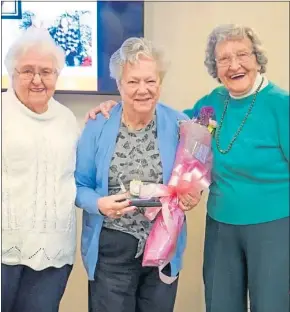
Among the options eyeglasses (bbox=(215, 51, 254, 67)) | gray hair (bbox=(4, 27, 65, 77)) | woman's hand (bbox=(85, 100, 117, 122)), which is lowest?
woman's hand (bbox=(85, 100, 117, 122))

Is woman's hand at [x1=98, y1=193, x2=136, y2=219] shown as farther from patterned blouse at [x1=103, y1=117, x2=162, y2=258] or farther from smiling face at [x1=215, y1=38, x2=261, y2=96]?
smiling face at [x1=215, y1=38, x2=261, y2=96]

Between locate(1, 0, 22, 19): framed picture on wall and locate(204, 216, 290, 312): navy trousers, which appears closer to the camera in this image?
locate(204, 216, 290, 312): navy trousers

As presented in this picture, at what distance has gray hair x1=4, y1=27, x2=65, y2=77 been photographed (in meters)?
1.30

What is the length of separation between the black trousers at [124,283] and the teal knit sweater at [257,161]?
0.24 meters

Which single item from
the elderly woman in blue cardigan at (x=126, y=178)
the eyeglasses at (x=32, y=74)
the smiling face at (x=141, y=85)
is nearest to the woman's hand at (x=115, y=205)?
the elderly woman in blue cardigan at (x=126, y=178)

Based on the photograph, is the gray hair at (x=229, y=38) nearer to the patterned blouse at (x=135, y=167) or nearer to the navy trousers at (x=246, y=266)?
the patterned blouse at (x=135, y=167)

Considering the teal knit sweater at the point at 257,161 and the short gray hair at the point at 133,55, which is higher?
the short gray hair at the point at 133,55

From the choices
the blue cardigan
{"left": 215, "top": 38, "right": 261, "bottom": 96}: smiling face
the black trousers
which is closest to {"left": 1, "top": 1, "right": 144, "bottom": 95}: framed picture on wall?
the blue cardigan

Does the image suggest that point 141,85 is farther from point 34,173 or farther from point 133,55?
point 34,173

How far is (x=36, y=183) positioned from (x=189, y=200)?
1.18 ft

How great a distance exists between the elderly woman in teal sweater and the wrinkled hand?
4 cm

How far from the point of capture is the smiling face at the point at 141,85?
1260mm

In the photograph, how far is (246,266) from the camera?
128 centimetres

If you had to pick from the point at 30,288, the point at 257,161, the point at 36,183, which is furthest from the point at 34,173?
the point at 257,161
